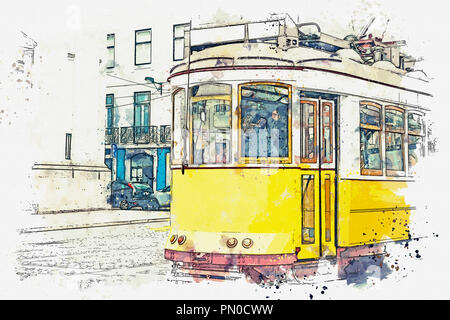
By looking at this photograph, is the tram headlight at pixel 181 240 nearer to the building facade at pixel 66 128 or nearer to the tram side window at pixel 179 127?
the tram side window at pixel 179 127

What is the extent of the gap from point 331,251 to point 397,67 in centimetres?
338

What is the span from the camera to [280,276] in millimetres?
6738

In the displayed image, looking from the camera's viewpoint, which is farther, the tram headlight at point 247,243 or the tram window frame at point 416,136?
the tram window frame at point 416,136

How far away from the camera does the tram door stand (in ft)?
23.4

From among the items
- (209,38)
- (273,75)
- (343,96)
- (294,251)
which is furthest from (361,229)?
(209,38)

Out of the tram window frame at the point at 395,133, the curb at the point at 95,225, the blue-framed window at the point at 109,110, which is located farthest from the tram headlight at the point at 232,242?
the blue-framed window at the point at 109,110

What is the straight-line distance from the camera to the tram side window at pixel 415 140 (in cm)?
860

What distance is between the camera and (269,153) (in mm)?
6941

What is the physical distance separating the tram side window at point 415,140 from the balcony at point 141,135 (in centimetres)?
A: 402

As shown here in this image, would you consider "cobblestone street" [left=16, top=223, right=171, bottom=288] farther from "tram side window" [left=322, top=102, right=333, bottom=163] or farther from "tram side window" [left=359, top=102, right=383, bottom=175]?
"tram side window" [left=359, top=102, right=383, bottom=175]

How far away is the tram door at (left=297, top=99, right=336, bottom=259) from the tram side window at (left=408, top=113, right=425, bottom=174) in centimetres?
186

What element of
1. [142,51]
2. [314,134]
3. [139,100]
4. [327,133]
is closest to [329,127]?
[327,133]

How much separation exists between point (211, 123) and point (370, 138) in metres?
2.52

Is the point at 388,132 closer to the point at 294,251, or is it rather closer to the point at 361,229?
the point at 361,229
